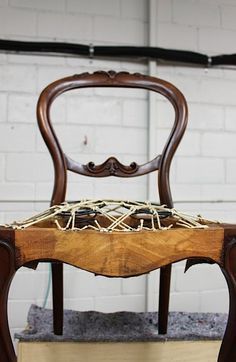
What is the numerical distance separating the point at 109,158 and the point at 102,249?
55cm

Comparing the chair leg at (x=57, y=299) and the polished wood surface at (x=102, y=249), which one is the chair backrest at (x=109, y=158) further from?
the polished wood surface at (x=102, y=249)

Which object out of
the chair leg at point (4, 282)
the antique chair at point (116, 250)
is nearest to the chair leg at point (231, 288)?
the antique chair at point (116, 250)

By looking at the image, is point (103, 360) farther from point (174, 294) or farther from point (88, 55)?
point (88, 55)

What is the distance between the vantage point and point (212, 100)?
1706 mm

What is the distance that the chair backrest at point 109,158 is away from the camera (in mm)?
1110

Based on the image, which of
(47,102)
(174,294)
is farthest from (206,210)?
(47,102)

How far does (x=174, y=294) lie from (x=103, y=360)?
657mm

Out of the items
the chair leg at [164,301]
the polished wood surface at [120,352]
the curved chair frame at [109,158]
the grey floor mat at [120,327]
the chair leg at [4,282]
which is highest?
the curved chair frame at [109,158]

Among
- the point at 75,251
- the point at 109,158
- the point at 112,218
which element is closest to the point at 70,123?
the point at 109,158

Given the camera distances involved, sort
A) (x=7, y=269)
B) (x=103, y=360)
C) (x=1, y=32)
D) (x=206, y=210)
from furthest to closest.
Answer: (x=206, y=210), (x=1, y=32), (x=103, y=360), (x=7, y=269)

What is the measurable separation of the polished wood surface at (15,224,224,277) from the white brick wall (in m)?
0.94

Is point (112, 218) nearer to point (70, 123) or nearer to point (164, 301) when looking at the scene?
point (164, 301)

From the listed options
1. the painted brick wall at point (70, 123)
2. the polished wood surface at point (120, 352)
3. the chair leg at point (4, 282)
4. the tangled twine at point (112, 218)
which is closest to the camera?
the chair leg at point (4, 282)

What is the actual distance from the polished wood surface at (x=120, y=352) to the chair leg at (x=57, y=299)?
2.1 inches
